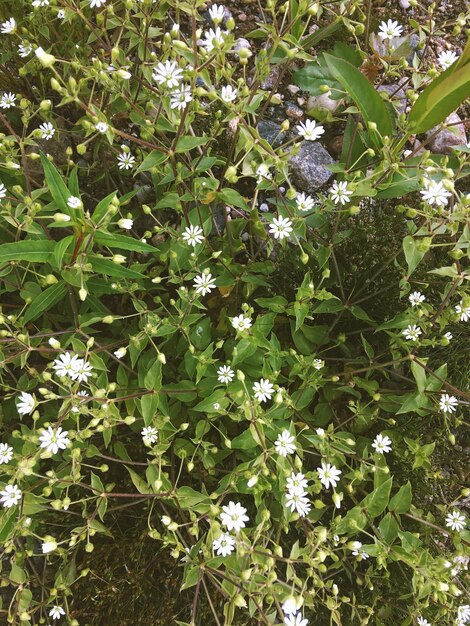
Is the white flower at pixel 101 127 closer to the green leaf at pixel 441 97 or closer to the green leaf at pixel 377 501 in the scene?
the green leaf at pixel 441 97

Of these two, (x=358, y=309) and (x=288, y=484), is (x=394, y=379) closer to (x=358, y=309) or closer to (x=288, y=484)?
(x=358, y=309)

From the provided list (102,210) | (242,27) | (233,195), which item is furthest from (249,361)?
(242,27)

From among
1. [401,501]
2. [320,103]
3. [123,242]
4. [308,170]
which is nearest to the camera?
[123,242]

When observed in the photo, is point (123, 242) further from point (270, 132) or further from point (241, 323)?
point (270, 132)

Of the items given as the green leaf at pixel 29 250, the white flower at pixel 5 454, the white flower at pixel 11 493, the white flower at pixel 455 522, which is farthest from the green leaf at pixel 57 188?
the white flower at pixel 455 522

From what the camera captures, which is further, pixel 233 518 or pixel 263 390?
pixel 263 390

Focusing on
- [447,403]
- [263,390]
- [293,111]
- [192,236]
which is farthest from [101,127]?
[447,403]
